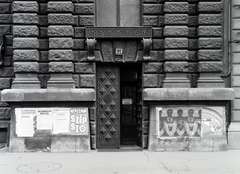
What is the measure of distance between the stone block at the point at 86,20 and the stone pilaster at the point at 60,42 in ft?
1.45

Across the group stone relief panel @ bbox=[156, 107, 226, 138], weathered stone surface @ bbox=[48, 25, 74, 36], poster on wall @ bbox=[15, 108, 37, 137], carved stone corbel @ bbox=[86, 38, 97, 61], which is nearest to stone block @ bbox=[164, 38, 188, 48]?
stone relief panel @ bbox=[156, 107, 226, 138]

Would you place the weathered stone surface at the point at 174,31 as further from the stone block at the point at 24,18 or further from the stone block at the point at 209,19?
the stone block at the point at 24,18

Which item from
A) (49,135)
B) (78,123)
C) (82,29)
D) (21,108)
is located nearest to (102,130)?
(78,123)

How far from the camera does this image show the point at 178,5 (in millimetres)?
10492

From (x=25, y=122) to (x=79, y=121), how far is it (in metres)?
1.89

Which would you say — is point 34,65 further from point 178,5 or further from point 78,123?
point 178,5

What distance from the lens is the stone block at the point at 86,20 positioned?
1062 cm

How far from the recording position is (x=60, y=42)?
1032 cm

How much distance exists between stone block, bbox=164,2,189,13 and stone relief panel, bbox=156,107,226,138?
3.50 meters

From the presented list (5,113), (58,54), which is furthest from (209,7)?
(5,113)

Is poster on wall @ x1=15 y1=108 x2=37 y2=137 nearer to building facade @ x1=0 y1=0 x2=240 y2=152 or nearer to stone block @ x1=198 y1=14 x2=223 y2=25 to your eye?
building facade @ x1=0 y1=0 x2=240 y2=152

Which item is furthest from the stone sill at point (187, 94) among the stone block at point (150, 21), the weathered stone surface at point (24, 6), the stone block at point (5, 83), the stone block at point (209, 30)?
the stone block at point (5, 83)
